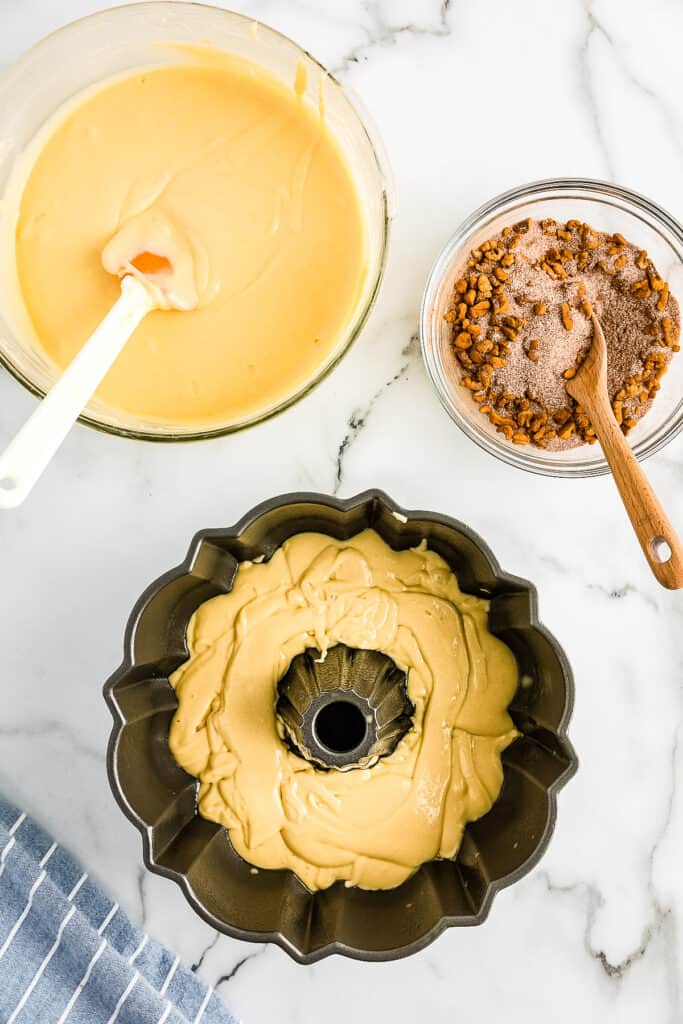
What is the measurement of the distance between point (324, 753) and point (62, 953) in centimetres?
49

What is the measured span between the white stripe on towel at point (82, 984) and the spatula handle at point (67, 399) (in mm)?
609

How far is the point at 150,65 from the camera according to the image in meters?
1.14

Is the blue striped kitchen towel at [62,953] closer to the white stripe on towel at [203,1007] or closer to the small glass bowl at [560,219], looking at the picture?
the white stripe on towel at [203,1007]

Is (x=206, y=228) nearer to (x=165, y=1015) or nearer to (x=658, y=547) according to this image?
(x=658, y=547)

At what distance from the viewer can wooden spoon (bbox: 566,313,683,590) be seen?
1072mm

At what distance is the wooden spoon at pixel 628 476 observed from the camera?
3.52ft

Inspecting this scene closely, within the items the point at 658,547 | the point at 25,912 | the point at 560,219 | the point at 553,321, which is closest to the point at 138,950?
the point at 25,912

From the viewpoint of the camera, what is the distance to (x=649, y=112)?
4.09ft

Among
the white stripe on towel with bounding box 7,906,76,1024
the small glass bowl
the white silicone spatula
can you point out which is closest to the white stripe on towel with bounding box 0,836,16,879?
the white stripe on towel with bounding box 7,906,76,1024

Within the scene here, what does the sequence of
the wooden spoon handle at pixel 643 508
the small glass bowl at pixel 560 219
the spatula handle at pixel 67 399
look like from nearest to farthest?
the spatula handle at pixel 67 399
the wooden spoon handle at pixel 643 508
the small glass bowl at pixel 560 219

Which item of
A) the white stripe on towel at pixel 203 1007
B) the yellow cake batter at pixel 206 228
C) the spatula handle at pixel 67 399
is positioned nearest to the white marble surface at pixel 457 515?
the white stripe on towel at pixel 203 1007

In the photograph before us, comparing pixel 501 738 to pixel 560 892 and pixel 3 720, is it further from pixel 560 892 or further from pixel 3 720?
pixel 3 720

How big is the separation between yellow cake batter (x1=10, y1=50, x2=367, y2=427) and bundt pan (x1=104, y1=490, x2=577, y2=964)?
0.17 m

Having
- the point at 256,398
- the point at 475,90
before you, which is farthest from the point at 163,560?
the point at 475,90
